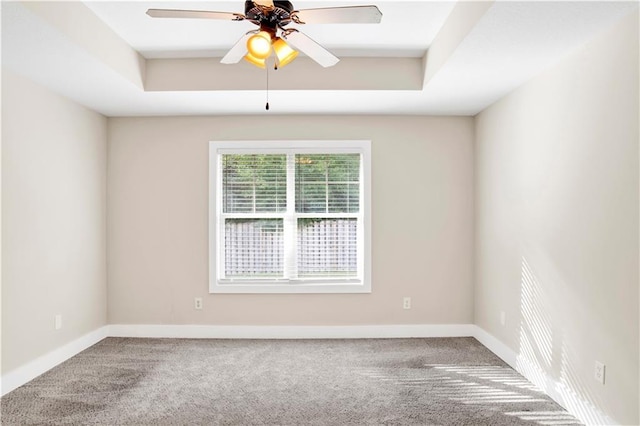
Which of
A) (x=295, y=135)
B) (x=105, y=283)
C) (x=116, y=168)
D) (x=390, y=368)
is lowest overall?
(x=390, y=368)

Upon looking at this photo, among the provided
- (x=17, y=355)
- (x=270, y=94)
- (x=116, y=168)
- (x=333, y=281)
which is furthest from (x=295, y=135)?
(x=17, y=355)

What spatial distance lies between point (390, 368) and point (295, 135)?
8.08 feet

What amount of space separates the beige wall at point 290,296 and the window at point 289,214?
0.50ft

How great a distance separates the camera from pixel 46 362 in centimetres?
386

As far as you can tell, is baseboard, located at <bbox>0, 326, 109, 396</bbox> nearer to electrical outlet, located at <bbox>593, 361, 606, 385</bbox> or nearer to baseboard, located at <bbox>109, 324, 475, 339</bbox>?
baseboard, located at <bbox>109, 324, 475, 339</bbox>

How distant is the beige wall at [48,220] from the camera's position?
345 centimetres

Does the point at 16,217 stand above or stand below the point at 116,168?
below

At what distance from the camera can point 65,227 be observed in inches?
165

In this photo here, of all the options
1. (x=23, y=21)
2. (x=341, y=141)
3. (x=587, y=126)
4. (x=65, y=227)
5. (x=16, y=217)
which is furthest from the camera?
(x=341, y=141)

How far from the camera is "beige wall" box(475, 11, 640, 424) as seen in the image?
2.55 metres

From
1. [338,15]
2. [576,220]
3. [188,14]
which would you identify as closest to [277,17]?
[338,15]

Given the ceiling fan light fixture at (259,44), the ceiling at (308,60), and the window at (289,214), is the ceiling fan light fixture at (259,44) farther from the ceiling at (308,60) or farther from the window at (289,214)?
the window at (289,214)

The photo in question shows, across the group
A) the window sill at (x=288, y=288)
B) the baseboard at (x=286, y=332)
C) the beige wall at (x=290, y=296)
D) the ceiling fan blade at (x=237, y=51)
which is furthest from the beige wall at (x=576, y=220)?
the ceiling fan blade at (x=237, y=51)

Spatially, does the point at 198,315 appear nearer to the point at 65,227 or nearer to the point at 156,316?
the point at 156,316
